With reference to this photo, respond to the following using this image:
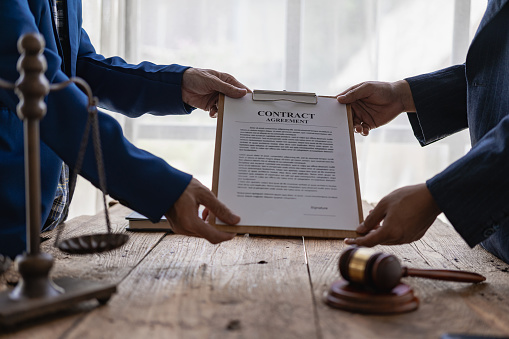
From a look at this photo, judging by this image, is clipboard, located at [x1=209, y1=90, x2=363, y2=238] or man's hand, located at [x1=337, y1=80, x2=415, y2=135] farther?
man's hand, located at [x1=337, y1=80, x2=415, y2=135]

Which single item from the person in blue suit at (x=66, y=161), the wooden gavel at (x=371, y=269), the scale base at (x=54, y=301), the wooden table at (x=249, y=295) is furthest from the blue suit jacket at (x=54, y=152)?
the wooden gavel at (x=371, y=269)

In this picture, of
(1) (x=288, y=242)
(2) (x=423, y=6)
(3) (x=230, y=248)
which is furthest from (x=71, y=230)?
(2) (x=423, y=6)

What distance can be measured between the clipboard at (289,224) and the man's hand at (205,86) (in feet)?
0.20

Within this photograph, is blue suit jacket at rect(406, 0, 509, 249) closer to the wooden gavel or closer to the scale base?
the wooden gavel

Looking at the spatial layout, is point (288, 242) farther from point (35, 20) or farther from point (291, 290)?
point (35, 20)

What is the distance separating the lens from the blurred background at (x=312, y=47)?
3.28m

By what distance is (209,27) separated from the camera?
330 centimetres

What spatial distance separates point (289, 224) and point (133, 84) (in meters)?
0.72

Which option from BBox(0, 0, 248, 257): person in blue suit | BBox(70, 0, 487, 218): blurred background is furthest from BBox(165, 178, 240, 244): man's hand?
BBox(70, 0, 487, 218): blurred background

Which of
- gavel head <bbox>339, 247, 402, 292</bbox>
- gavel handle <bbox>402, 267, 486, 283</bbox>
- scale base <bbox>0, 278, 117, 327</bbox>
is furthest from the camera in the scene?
gavel handle <bbox>402, 267, 486, 283</bbox>

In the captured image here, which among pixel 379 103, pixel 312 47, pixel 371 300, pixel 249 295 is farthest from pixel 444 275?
pixel 312 47

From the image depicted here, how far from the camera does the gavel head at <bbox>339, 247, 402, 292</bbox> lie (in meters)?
0.76

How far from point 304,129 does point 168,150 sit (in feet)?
7.63

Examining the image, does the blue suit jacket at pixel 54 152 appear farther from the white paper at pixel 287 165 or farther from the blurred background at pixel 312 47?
the blurred background at pixel 312 47
